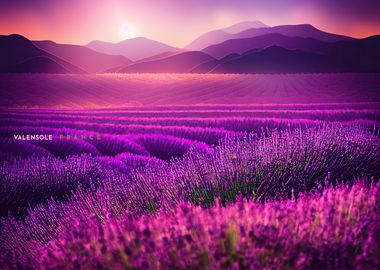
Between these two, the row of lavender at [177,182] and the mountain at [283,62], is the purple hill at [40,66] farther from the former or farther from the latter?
the mountain at [283,62]

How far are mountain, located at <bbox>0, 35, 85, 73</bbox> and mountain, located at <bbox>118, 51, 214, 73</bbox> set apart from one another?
1230 cm

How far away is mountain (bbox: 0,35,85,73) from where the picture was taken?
874cm

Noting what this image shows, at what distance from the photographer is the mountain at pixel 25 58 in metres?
8.74

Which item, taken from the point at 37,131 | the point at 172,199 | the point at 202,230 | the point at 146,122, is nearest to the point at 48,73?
the point at 146,122

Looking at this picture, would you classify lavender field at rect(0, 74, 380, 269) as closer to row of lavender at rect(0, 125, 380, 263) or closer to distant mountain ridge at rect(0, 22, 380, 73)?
row of lavender at rect(0, 125, 380, 263)

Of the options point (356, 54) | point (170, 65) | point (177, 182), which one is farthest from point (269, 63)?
point (177, 182)

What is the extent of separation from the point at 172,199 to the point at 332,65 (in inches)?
1140

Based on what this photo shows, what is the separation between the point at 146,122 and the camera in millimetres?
8031

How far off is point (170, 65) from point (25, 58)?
25180mm

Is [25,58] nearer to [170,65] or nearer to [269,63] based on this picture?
[170,65]

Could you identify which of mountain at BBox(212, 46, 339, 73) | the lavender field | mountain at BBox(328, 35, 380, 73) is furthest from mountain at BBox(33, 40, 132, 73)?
mountain at BBox(212, 46, 339, 73)

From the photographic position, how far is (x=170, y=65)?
37.0 m

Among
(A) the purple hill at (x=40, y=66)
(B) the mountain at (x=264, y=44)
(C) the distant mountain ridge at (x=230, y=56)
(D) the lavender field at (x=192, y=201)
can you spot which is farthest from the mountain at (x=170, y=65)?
(D) the lavender field at (x=192, y=201)

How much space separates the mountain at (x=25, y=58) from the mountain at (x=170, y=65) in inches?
484
